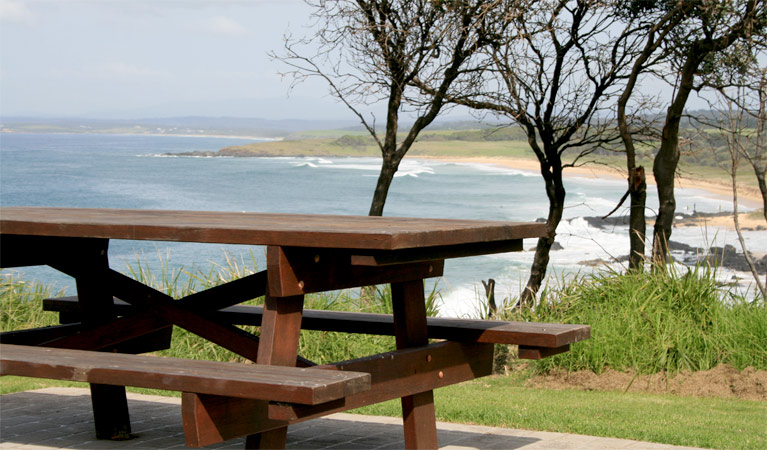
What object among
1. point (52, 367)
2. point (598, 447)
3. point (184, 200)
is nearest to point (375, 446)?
point (598, 447)

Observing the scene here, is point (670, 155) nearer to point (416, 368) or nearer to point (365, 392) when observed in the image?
point (416, 368)

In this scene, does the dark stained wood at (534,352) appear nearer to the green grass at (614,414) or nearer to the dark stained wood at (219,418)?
the green grass at (614,414)

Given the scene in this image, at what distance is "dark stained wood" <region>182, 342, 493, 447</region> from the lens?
306 cm

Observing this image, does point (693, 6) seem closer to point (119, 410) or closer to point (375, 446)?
point (375, 446)

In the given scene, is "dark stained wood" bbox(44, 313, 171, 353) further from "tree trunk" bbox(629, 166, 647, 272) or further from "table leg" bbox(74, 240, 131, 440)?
"tree trunk" bbox(629, 166, 647, 272)

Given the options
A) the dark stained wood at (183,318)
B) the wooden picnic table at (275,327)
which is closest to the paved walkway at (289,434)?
the wooden picnic table at (275,327)

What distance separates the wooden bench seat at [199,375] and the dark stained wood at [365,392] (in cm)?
10

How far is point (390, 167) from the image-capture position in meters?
11.0

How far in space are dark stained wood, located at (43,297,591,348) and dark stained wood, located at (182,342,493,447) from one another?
97 millimetres

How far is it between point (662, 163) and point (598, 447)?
581 centimetres

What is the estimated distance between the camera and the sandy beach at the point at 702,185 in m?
32.9

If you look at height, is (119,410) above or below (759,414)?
above

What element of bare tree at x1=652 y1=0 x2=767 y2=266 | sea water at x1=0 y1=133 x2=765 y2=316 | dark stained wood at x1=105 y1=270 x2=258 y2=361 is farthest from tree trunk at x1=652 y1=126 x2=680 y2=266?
sea water at x1=0 y1=133 x2=765 y2=316

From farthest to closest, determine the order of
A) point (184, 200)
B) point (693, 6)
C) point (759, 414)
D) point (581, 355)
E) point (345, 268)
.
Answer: point (184, 200) < point (693, 6) < point (581, 355) < point (759, 414) < point (345, 268)
